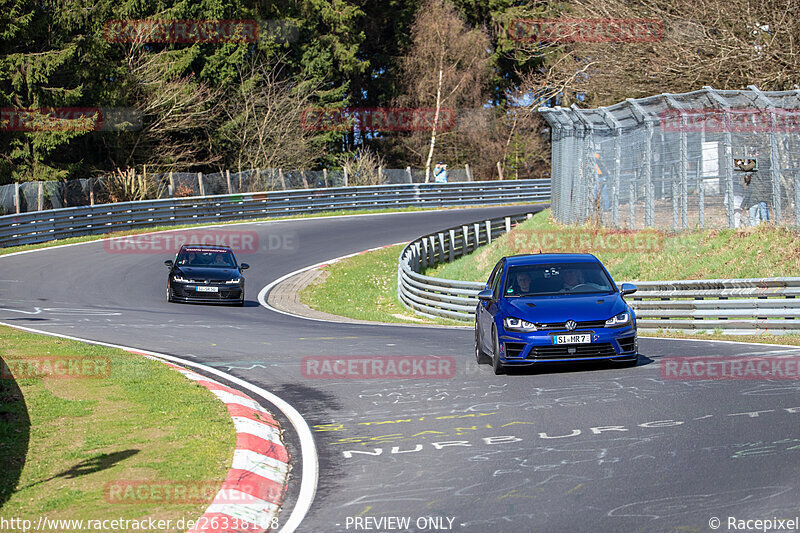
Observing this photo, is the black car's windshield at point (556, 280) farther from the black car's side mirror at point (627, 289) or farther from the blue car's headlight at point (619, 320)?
the blue car's headlight at point (619, 320)

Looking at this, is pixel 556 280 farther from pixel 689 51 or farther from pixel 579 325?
pixel 689 51

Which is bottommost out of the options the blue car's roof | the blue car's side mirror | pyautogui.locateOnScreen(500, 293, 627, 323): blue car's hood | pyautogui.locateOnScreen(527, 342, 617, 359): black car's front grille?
pyautogui.locateOnScreen(527, 342, 617, 359): black car's front grille

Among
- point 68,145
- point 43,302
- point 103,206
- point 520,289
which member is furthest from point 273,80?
point 520,289

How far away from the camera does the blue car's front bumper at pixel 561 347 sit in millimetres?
12188

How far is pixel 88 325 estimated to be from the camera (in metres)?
20.1

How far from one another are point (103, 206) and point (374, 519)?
36104 mm

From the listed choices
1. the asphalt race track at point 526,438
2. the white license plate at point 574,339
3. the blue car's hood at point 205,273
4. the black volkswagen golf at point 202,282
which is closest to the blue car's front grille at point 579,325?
the white license plate at point 574,339

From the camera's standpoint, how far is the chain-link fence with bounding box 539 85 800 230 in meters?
21.5

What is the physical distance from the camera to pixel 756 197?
73.4 ft

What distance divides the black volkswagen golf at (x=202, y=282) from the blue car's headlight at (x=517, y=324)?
49.9 feet

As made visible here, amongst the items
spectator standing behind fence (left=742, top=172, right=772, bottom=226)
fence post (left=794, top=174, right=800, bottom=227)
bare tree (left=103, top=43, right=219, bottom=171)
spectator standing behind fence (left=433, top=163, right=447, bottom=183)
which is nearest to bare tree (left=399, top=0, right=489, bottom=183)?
spectator standing behind fence (left=433, top=163, right=447, bottom=183)

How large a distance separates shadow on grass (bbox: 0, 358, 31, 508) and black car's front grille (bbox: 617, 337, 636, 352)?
22.8ft

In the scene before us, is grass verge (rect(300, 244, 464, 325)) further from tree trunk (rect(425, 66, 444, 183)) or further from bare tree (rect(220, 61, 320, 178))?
tree trunk (rect(425, 66, 444, 183))

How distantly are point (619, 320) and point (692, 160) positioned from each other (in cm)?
1239
